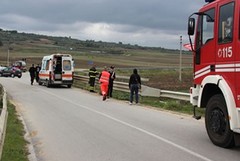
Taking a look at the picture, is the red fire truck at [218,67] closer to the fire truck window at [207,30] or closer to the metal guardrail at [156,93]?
the fire truck window at [207,30]

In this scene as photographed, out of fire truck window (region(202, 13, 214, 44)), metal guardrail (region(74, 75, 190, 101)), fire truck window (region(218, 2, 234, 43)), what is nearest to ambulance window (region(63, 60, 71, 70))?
metal guardrail (region(74, 75, 190, 101))

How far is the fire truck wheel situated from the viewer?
8883mm

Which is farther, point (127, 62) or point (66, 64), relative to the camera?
point (127, 62)

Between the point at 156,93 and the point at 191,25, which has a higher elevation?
the point at 191,25

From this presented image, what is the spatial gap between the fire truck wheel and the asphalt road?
18cm

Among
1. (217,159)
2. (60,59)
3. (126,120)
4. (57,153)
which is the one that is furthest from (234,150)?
(60,59)

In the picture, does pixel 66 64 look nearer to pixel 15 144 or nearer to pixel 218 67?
pixel 15 144

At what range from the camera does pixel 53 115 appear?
1508 centimetres

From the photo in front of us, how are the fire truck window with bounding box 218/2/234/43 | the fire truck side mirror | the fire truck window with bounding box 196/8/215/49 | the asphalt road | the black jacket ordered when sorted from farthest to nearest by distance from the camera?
the black jacket
the fire truck side mirror
the fire truck window with bounding box 196/8/215/49
the fire truck window with bounding box 218/2/234/43
the asphalt road

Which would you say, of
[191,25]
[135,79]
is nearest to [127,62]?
[135,79]

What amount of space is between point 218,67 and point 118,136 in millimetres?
3106

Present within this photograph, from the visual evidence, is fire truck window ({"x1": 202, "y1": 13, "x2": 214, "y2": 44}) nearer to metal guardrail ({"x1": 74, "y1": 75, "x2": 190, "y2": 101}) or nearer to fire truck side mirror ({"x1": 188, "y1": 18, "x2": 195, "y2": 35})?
fire truck side mirror ({"x1": 188, "y1": 18, "x2": 195, "y2": 35})

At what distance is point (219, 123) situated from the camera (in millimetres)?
9172

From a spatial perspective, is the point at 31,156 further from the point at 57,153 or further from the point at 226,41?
the point at 226,41
